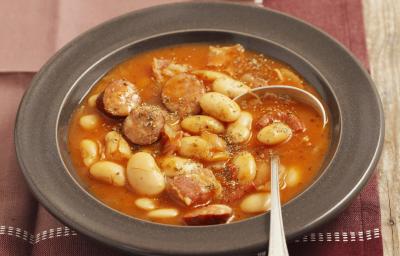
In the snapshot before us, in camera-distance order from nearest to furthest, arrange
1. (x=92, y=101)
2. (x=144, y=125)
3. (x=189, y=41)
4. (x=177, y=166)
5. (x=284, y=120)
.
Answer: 1. (x=177, y=166)
2. (x=144, y=125)
3. (x=284, y=120)
4. (x=92, y=101)
5. (x=189, y=41)

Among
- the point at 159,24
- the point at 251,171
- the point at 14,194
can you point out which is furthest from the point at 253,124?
the point at 14,194

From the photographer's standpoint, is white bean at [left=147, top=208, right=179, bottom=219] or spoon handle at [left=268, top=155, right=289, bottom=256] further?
white bean at [left=147, top=208, right=179, bottom=219]

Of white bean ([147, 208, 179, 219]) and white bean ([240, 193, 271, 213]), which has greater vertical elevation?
white bean ([240, 193, 271, 213])

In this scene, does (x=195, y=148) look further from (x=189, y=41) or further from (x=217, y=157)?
(x=189, y=41)

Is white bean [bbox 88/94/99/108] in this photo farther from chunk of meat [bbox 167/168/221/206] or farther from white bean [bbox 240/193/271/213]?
white bean [bbox 240/193/271/213]

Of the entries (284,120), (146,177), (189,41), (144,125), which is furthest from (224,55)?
(146,177)

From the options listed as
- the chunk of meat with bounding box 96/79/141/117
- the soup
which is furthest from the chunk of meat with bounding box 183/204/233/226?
the chunk of meat with bounding box 96/79/141/117

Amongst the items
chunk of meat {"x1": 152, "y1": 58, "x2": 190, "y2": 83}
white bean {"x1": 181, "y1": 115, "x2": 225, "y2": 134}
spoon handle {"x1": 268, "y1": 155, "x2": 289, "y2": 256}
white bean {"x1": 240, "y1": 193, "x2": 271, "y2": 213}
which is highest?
chunk of meat {"x1": 152, "y1": 58, "x2": 190, "y2": 83}

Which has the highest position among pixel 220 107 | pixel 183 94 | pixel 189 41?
pixel 189 41
